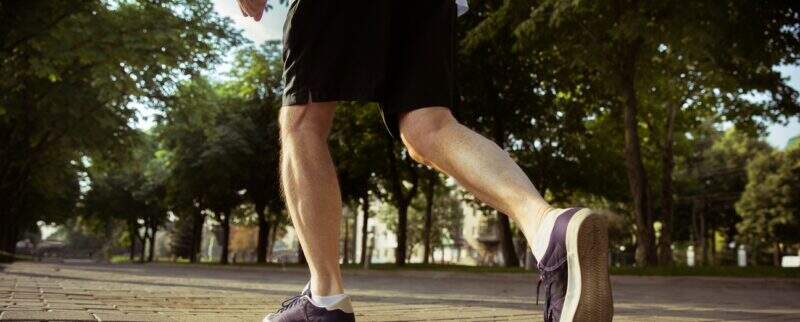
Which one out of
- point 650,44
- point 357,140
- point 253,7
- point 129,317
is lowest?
point 129,317

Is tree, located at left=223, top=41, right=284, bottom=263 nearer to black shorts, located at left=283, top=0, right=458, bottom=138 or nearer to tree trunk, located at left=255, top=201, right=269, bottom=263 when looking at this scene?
tree trunk, located at left=255, top=201, right=269, bottom=263

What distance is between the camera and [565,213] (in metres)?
2.04

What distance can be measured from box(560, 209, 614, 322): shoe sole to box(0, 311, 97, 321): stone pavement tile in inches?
102

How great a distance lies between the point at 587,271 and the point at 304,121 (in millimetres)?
1190

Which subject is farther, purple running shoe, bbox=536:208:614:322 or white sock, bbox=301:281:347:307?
white sock, bbox=301:281:347:307

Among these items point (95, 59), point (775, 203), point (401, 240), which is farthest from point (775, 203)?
point (95, 59)

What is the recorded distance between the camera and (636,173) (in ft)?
58.0

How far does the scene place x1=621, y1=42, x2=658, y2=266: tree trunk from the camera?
17.1 meters

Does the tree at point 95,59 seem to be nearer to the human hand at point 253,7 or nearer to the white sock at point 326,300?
the human hand at point 253,7

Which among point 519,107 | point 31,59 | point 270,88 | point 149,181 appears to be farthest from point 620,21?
point 149,181

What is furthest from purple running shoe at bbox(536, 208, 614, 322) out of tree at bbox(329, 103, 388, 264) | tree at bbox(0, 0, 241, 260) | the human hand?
tree at bbox(329, 103, 388, 264)

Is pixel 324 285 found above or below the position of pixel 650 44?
below

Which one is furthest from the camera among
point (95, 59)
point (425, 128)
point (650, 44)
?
point (650, 44)

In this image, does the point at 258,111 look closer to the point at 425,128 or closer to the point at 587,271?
the point at 425,128
